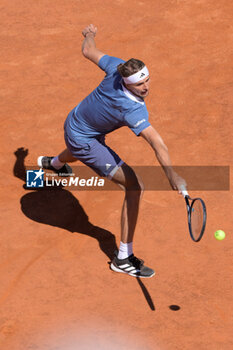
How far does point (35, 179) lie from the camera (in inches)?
357

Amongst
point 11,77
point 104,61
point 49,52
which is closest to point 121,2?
point 49,52

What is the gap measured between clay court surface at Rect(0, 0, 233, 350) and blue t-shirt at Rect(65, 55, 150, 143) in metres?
1.47

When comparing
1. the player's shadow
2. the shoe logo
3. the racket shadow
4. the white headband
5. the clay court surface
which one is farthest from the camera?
the shoe logo

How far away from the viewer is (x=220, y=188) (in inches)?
350

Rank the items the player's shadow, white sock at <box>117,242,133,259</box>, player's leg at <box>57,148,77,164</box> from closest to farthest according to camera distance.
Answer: white sock at <box>117,242,133,259</box>
the player's shadow
player's leg at <box>57,148,77,164</box>

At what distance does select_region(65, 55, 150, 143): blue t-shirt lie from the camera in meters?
6.70

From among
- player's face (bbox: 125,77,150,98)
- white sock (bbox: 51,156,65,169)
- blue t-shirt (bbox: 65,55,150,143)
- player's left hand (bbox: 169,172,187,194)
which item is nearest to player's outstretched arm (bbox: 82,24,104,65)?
blue t-shirt (bbox: 65,55,150,143)

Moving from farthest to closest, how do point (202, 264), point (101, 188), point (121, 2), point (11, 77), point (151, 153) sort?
1. point (121, 2)
2. point (11, 77)
3. point (151, 153)
4. point (101, 188)
5. point (202, 264)

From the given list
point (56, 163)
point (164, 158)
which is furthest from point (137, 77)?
point (56, 163)

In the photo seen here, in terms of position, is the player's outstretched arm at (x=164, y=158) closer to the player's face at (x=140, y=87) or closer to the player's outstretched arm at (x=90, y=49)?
the player's face at (x=140, y=87)

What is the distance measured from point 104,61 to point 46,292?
269cm

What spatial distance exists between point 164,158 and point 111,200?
2.46 meters

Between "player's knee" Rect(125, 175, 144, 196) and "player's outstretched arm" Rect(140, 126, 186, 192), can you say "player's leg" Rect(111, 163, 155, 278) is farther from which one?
"player's outstretched arm" Rect(140, 126, 186, 192)

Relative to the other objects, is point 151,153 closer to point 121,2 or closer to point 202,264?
point 202,264
